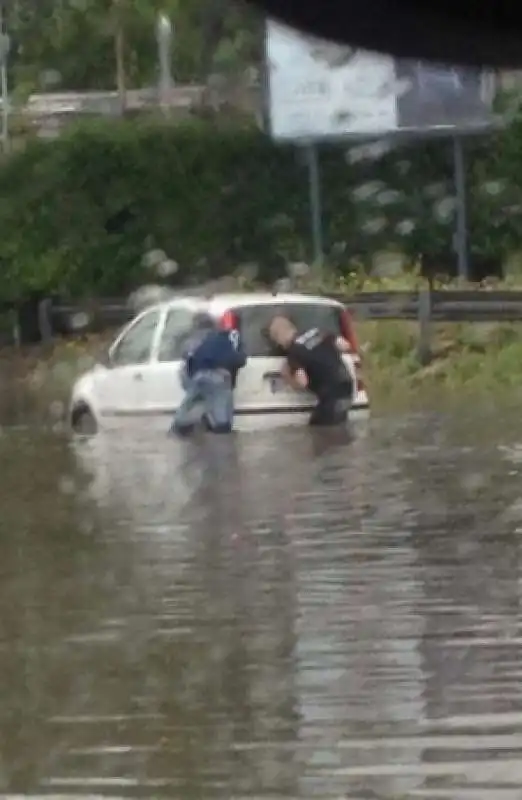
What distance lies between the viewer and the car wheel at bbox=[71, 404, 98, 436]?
22767 mm

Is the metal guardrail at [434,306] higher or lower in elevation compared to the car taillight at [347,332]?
lower

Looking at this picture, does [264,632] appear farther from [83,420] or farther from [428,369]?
[428,369]

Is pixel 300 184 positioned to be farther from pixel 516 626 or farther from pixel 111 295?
pixel 516 626

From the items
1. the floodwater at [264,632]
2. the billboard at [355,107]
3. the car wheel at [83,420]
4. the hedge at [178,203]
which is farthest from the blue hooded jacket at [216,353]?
the hedge at [178,203]

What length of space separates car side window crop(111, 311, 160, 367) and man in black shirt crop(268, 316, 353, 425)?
1.38 meters

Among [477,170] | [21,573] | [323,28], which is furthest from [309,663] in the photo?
[477,170]

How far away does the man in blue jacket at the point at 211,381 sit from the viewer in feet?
68.1

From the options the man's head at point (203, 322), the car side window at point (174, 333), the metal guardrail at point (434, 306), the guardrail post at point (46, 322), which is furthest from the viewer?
the guardrail post at point (46, 322)

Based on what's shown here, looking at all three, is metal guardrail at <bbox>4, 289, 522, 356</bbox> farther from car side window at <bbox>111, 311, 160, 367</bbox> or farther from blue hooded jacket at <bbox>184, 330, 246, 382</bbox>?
blue hooded jacket at <bbox>184, 330, 246, 382</bbox>

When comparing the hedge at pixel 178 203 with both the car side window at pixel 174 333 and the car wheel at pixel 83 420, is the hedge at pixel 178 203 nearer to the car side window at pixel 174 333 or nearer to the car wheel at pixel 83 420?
the car wheel at pixel 83 420

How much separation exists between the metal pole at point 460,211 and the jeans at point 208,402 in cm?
1323

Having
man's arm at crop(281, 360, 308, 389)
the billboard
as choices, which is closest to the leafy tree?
the billboard

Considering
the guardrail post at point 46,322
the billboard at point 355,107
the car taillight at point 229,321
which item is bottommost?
the guardrail post at point 46,322

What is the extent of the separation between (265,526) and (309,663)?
4480mm
